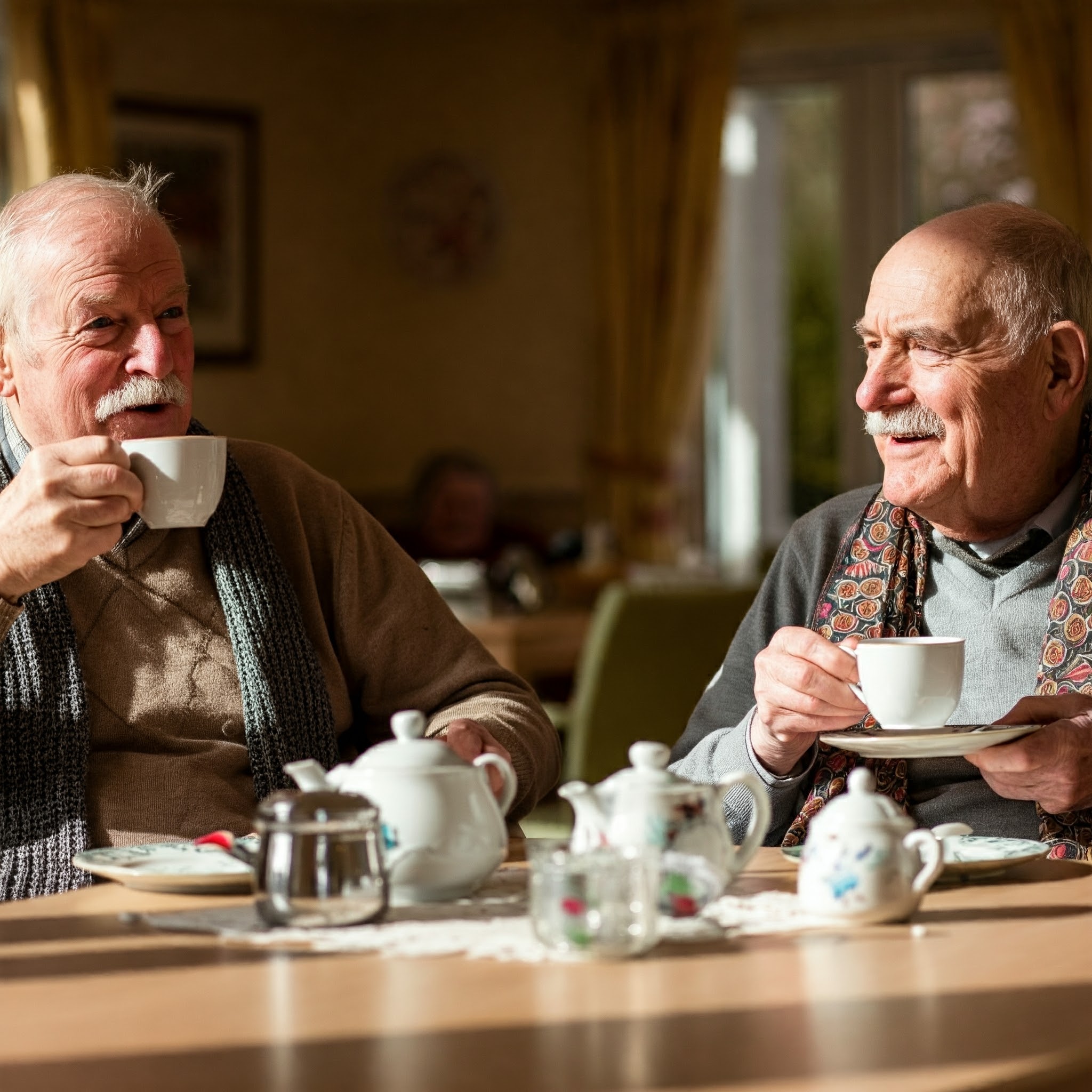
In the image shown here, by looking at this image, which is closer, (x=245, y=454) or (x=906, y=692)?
(x=906, y=692)

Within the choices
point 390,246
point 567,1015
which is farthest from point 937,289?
point 390,246

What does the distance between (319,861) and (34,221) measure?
1.08 meters

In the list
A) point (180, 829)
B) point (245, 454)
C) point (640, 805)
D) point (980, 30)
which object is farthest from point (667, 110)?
point (640, 805)

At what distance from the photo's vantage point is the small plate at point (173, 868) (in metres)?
1.40

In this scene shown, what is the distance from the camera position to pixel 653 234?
21.8ft

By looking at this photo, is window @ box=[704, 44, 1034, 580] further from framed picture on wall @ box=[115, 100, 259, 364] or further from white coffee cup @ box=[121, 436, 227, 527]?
white coffee cup @ box=[121, 436, 227, 527]

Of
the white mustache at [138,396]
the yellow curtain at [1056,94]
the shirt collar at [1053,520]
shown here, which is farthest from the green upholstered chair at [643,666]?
the yellow curtain at [1056,94]

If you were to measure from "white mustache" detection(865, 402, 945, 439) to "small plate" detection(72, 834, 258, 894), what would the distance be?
2.87 ft

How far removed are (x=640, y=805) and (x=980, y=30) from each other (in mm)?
5780

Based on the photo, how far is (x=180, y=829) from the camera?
1808 mm

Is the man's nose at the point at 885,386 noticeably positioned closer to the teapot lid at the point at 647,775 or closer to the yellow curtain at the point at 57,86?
the teapot lid at the point at 647,775

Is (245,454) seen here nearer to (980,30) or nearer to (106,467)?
(106,467)

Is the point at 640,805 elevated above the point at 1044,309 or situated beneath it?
situated beneath

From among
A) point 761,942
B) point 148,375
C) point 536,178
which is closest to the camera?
point 761,942
